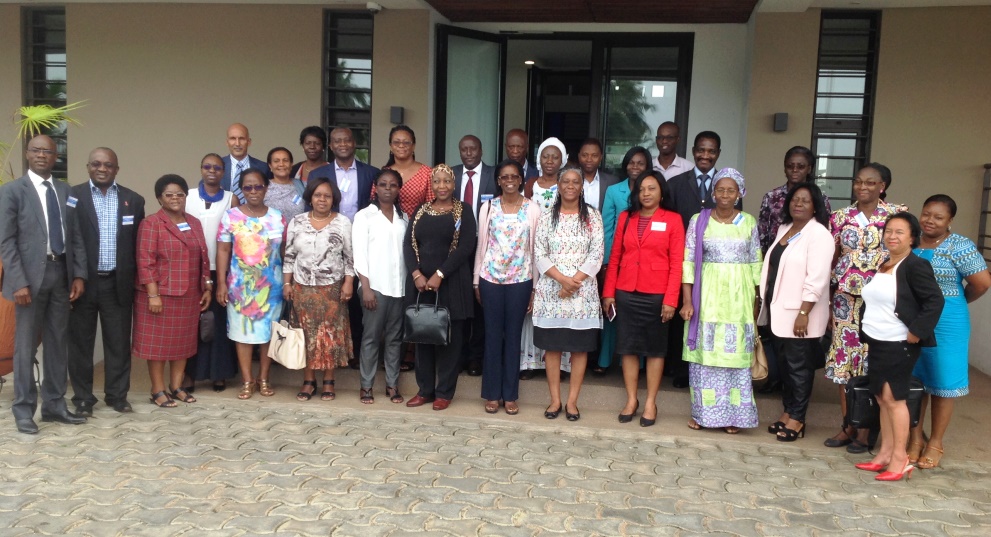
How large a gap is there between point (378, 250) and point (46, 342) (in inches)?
85.4

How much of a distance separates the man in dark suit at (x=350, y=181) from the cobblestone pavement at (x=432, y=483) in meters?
0.96

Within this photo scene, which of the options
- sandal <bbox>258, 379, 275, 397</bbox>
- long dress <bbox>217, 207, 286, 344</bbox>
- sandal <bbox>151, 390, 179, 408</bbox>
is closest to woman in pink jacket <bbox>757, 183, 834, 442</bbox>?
long dress <bbox>217, 207, 286, 344</bbox>

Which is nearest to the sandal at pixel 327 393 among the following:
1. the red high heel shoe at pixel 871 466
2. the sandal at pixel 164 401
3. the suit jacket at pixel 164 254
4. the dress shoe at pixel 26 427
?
the sandal at pixel 164 401

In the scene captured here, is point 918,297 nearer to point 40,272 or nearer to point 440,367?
point 440,367

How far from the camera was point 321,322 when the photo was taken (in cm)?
565

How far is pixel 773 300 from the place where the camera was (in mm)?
5082

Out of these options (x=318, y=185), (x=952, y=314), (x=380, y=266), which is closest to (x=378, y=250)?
(x=380, y=266)

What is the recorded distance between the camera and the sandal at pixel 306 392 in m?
5.75

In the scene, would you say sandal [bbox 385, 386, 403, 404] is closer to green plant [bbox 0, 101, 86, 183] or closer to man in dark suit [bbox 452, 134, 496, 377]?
man in dark suit [bbox 452, 134, 496, 377]

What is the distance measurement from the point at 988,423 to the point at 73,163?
867cm

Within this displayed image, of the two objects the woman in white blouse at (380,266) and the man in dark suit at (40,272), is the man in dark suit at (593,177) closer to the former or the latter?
the woman in white blouse at (380,266)

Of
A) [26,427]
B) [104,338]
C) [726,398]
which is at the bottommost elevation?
[26,427]

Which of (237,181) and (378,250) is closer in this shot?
(378,250)

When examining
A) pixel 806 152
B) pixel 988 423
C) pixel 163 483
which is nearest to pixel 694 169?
pixel 806 152
